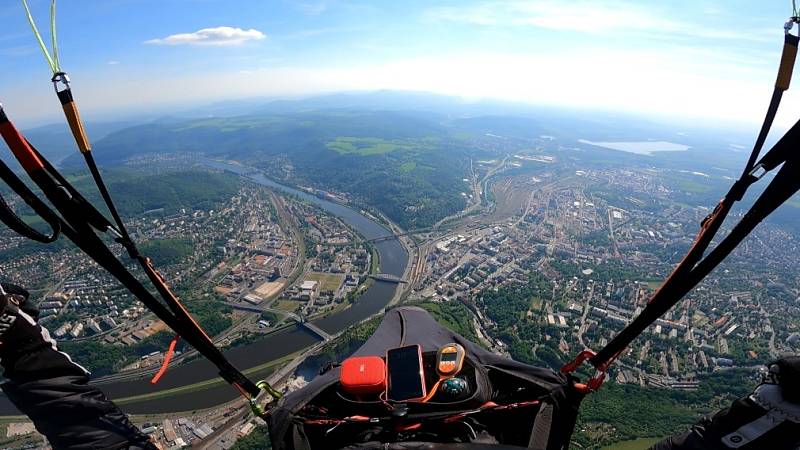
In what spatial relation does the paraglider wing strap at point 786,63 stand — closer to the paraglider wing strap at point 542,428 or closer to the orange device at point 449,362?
the paraglider wing strap at point 542,428

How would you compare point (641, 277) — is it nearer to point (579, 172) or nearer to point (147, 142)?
point (579, 172)

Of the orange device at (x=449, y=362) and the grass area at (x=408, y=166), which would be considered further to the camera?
the grass area at (x=408, y=166)

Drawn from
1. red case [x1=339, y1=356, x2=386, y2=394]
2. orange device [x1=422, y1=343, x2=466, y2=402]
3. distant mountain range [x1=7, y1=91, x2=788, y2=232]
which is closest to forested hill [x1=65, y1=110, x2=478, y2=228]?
distant mountain range [x1=7, y1=91, x2=788, y2=232]

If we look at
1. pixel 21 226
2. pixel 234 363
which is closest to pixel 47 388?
pixel 21 226

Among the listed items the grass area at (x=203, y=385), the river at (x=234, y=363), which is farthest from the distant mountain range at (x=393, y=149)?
the grass area at (x=203, y=385)

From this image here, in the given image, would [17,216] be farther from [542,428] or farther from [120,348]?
[120,348]

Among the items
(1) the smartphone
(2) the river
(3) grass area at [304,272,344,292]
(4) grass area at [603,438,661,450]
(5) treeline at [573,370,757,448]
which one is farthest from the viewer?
(3) grass area at [304,272,344,292]

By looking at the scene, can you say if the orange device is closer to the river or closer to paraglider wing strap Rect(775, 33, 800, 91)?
paraglider wing strap Rect(775, 33, 800, 91)
